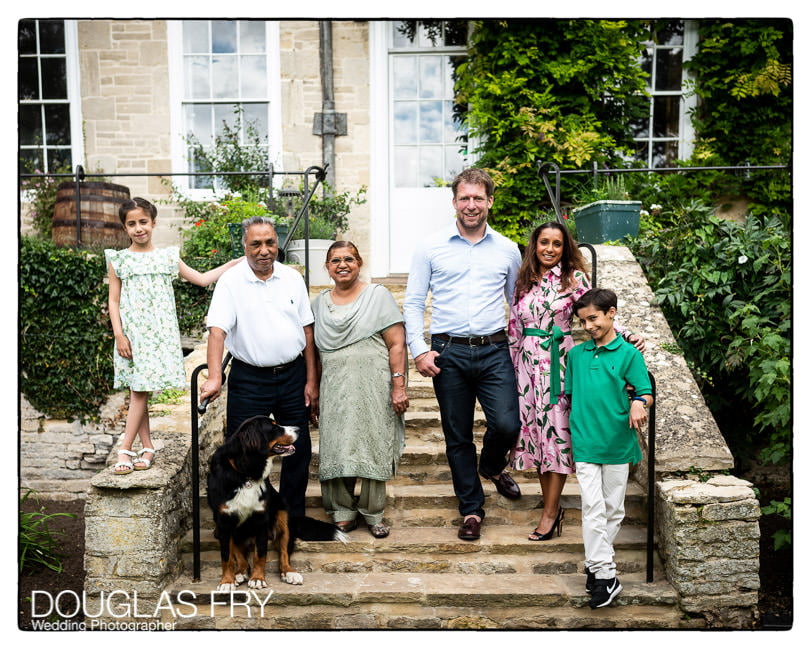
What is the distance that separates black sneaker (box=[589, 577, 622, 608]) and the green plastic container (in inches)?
126

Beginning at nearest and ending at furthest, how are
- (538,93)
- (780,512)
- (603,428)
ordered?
(603,428) → (780,512) → (538,93)

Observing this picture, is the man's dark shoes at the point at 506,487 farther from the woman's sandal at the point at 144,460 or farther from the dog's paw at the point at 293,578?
the woman's sandal at the point at 144,460

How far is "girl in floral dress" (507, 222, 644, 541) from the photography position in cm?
362

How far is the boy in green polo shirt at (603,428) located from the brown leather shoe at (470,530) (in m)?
0.64

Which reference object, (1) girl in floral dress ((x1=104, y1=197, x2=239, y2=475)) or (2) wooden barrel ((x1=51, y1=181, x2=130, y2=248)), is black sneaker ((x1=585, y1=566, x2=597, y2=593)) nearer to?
(1) girl in floral dress ((x1=104, y1=197, x2=239, y2=475))

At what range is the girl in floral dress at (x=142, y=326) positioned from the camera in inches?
148

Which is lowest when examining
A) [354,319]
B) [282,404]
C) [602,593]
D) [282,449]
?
[602,593]

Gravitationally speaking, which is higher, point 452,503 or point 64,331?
point 64,331

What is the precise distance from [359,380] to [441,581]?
43.9 inches

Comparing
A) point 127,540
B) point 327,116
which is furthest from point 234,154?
point 127,540

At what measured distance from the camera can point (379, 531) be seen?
12.8ft

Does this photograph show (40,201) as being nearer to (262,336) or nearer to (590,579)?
(262,336)

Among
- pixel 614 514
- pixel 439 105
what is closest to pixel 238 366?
pixel 614 514

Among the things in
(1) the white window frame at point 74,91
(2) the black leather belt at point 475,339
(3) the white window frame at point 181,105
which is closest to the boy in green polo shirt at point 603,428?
(2) the black leather belt at point 475,339
